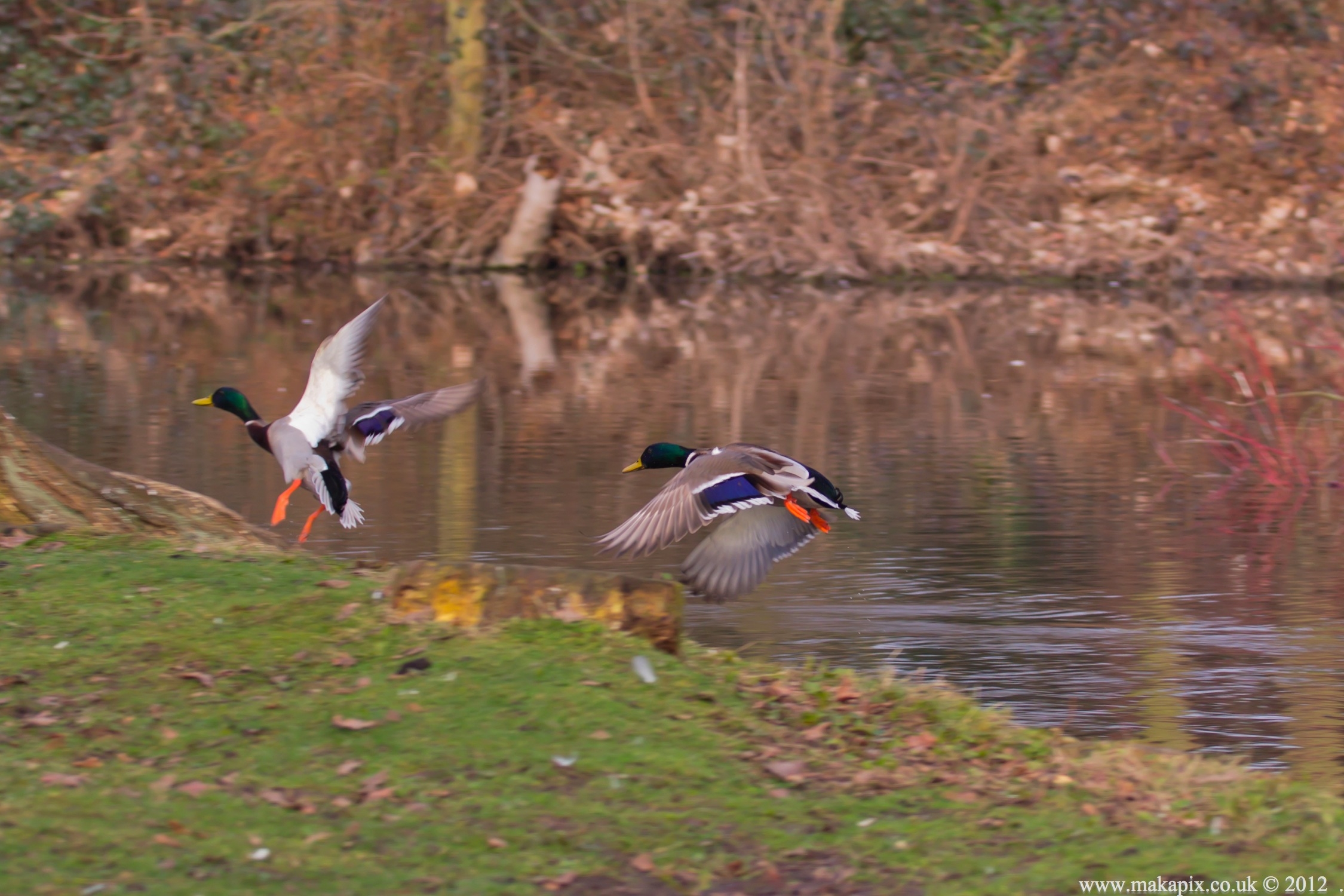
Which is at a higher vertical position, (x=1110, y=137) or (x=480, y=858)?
(x=1110, y=137)

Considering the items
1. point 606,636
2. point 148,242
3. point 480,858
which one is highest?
point 148,242

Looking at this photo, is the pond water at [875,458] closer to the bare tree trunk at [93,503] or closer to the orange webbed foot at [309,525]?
the orange webbed foot at [309,525]

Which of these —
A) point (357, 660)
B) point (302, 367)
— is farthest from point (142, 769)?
point (302, 367)

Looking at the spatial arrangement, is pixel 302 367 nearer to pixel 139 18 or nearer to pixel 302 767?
pixel 302 767

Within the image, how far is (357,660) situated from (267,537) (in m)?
2.43

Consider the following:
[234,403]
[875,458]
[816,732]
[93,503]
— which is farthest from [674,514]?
[875,458]

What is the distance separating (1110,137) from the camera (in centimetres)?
2553

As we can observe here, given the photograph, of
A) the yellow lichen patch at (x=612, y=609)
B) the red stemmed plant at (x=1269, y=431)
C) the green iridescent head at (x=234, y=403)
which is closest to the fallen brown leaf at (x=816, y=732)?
the yellow lichen patch at (x=612, y=609)

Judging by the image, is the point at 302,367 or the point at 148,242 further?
the point at 148,242

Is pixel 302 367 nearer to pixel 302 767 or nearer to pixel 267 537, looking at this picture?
pixel 267 537

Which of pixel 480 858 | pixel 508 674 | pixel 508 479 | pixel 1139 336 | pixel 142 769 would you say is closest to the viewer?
pixel 480 858

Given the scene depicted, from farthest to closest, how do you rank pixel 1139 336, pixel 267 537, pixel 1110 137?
pixel 1110 137
pixel 1139 336
pixel 267 537

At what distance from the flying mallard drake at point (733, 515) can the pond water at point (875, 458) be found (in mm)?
336

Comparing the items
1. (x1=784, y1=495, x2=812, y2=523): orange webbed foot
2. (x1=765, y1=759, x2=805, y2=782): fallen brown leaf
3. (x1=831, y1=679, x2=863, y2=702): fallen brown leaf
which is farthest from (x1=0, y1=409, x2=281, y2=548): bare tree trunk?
(x1=765, y1=759, x2=805, y2=782): fallen brown leaf
